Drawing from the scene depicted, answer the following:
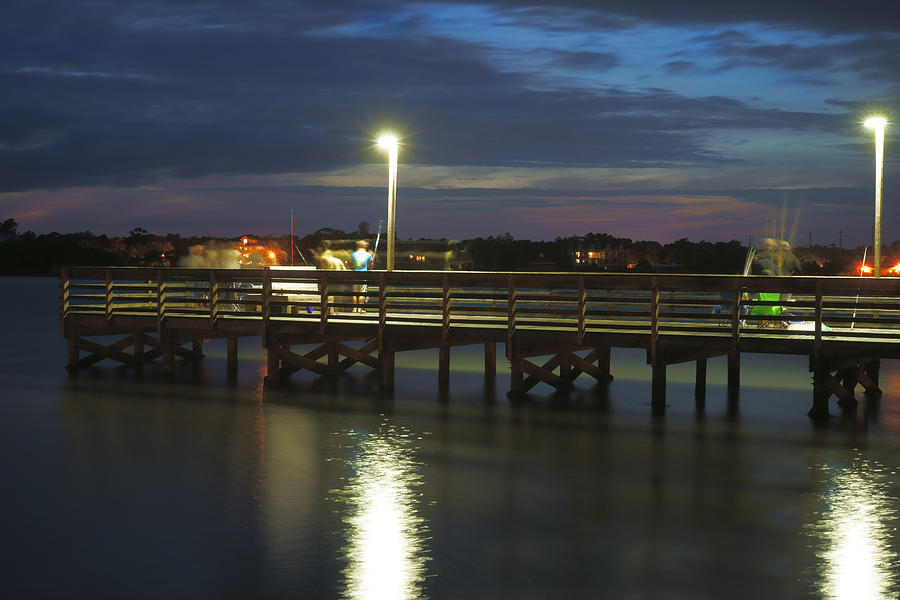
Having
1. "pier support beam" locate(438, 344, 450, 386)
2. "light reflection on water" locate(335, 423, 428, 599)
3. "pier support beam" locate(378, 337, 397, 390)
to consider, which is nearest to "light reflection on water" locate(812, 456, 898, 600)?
"light reflection on water" locate(335, 423, 428, 599)

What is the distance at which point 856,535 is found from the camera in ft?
41.4

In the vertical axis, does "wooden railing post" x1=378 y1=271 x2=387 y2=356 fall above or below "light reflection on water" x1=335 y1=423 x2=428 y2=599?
above

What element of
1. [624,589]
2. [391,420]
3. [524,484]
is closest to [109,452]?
[391,420]

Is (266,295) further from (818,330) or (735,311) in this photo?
(818,330)

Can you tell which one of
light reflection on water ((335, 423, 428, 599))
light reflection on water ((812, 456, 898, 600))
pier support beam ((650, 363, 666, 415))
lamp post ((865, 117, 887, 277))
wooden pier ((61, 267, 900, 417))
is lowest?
light reflection on water ((335, 423, 428, 599))

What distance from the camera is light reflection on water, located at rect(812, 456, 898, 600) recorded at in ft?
35.1

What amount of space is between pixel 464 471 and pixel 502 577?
5.54m

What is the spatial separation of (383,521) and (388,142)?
16.8 meters

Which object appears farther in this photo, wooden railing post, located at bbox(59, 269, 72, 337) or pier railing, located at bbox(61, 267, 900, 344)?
wooden railing post, located at bbox(59, 269, 72, 337)

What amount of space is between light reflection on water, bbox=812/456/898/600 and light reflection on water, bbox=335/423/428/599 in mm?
4071

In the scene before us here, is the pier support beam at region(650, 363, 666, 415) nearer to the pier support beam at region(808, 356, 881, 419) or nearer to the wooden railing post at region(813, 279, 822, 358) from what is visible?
the pier support beam at region(808, 356, 881, 419)

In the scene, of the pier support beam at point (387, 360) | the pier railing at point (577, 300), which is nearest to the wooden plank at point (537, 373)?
the pier railing at point (577, 300)

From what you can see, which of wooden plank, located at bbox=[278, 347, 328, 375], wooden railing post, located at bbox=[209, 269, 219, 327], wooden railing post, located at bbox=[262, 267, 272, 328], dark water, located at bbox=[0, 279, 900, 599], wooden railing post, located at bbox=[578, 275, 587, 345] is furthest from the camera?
wooden railing post, located at bbox=[209, 269, 219, 327]

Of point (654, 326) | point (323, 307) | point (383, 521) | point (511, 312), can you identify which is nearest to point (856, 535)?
point (383, 521)
